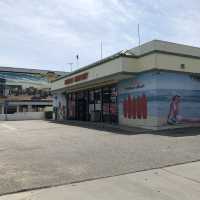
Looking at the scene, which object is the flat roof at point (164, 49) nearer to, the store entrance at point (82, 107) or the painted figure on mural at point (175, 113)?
the painted figure on mural at point (175, 113)

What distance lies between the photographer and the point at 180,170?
7469 millimetres

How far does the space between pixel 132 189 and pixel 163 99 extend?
12371mm

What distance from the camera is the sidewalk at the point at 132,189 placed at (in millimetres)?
5453

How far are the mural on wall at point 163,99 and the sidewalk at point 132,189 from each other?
10.7 m

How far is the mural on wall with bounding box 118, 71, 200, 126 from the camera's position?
57.8 feet

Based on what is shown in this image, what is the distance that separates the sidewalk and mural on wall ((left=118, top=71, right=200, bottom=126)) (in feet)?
35.1

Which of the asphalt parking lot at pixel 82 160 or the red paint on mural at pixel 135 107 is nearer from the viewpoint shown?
the asphalt parking lot at pixel 82 160

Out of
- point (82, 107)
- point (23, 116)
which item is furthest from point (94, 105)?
point (23, 116)

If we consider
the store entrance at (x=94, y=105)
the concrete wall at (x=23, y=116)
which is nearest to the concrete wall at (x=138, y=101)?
the store entrance at (x=94, y=105)

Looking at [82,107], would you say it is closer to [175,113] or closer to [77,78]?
[77,78]

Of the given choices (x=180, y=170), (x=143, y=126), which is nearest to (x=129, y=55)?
(x=143, y=126)

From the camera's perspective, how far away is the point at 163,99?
17719 millimetres

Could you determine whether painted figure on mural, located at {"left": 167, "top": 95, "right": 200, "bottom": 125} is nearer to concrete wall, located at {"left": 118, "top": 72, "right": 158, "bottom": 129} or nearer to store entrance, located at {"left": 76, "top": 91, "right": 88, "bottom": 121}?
concrete wall, located at {"left": 118, "top": 72, "right": 158, "bottom": 129}

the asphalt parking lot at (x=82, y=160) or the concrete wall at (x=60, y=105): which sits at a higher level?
the concrete wall at (x=60, y=105)
